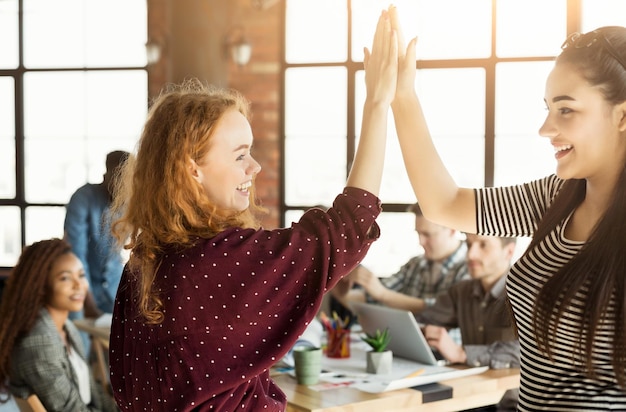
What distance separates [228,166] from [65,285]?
190 cm

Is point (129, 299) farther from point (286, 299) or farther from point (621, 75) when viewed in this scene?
A: point (621, 75)

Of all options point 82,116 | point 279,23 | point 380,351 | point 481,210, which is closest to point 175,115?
point 481,210

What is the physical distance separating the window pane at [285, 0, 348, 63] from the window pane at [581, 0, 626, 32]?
1691 millimetres

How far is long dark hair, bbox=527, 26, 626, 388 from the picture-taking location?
1.30m

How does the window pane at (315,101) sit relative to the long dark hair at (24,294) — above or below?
above

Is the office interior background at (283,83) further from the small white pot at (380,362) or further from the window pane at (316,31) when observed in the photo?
the small white pot at (380,362)

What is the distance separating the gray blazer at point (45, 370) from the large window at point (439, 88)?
10.4 feet

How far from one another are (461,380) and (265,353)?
143cm

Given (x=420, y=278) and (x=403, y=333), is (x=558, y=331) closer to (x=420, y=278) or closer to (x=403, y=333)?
(x=403, y=333)

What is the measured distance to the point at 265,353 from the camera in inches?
54.3

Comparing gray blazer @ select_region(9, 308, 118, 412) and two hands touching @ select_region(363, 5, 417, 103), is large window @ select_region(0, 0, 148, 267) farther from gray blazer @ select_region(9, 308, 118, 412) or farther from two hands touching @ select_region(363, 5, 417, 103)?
two hands touching @ select_region(363, 5, 417, 103)

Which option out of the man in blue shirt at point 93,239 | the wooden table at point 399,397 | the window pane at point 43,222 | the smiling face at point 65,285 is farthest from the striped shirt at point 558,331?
the window pane at point 43,222

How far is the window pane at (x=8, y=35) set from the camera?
21.2 ft

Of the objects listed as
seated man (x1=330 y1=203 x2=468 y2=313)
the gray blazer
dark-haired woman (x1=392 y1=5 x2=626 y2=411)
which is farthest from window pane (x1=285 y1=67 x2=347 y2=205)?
dark-haired woman (x1=392 y1=5 x2=626 y2=411)
